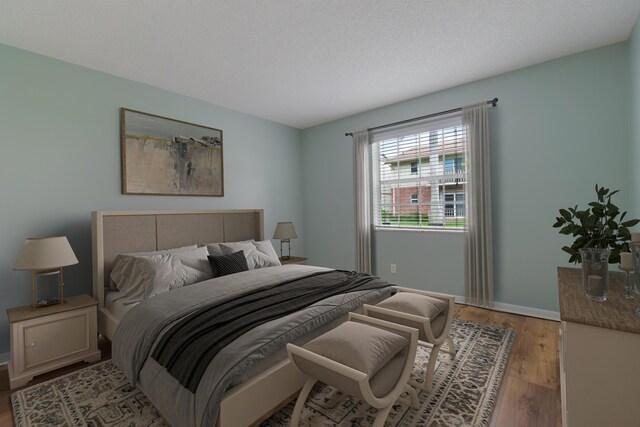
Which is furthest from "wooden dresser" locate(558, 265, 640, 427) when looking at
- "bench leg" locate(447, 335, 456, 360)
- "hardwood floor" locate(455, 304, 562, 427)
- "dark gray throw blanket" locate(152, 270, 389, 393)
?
"dark gray throw blanket" locate(152, 270, 389, 393)

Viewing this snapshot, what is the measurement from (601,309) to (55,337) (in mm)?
3451

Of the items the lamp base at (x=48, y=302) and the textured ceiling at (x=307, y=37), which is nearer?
the textured ceiling at (x=307, y=37)

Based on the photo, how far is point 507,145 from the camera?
318 centimetres

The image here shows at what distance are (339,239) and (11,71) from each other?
13.0 ft

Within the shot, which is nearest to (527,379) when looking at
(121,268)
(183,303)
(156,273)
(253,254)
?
(183,303)

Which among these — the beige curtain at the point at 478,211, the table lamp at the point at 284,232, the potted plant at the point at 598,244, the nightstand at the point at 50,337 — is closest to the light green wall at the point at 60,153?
the nightstand at the point at 50,337

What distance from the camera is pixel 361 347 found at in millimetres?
1436

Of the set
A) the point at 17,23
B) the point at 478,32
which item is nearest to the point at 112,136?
the point at 17,23

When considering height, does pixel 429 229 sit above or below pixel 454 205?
below

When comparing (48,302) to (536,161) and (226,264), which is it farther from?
(536,161)

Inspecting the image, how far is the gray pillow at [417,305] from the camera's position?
6.49 feet

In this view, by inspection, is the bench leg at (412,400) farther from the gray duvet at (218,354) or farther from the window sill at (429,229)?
the window sill at (429,229)

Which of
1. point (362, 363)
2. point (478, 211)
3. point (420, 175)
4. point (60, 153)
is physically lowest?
point (362, 363)

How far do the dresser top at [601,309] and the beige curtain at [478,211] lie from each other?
1.55m
